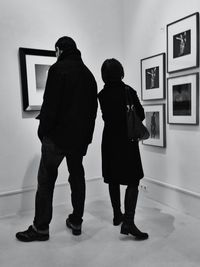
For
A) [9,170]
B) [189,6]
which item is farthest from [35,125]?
[189,6]

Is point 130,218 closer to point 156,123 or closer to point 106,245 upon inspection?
point 106,245

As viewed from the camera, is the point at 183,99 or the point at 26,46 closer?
the point at 183,99

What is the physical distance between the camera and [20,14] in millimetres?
2701

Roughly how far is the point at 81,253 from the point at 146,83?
1.84 m

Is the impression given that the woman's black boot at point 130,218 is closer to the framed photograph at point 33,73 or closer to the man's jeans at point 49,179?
the man's jeans at point 49,179

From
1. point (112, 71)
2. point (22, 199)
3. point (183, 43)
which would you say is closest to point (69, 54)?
point (112, 71)

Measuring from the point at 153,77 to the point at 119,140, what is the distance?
1.11 metres

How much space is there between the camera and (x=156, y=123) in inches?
115

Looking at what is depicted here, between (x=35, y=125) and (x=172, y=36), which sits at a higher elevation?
(x=172, y=36)

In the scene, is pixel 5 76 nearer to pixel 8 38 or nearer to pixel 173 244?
pixel 8 38

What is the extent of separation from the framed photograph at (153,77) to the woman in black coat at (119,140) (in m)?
0.82

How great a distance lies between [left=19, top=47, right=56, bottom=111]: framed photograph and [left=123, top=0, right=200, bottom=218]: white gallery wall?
95cm

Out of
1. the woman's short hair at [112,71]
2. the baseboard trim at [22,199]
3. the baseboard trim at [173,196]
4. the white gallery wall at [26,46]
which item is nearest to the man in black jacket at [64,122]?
the woman's short hair at [112,71]

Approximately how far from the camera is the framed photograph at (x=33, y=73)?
2.73 m
